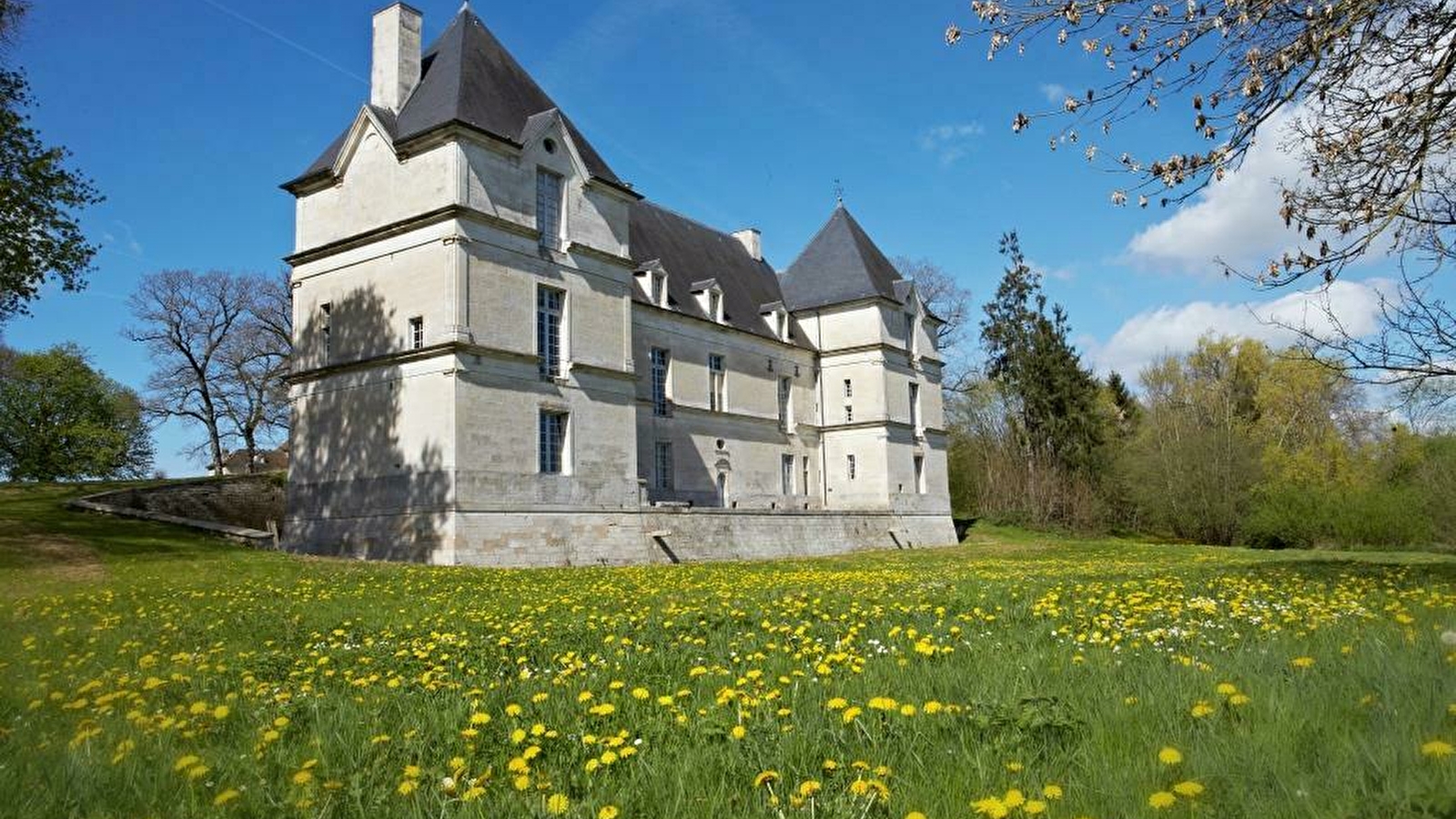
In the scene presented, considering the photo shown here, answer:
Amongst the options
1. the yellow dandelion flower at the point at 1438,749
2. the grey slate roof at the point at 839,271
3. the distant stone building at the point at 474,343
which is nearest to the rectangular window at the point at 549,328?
the distant stone building at the point at 474,343

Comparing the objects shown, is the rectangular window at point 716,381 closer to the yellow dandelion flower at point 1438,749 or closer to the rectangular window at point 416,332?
the rectangular window at point 416,332

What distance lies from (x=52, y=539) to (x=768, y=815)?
24.2 meters

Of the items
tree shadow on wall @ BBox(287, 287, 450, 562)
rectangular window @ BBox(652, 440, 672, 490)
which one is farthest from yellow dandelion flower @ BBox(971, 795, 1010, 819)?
rectangular window @ BBox(652, 440, 672, 490)

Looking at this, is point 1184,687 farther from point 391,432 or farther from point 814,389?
point 814,389

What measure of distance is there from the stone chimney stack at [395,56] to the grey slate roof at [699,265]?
1072cm

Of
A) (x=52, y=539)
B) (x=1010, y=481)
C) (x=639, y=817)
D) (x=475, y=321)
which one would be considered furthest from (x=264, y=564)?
(x=1010, y=481)

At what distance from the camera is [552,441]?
92.7 ft

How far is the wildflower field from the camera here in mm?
3555

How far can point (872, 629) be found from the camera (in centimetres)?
819

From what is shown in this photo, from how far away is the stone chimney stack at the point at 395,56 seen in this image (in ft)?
93.9

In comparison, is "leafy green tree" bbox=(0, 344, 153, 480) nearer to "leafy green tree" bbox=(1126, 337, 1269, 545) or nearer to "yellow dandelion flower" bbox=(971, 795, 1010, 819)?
"leafy green tree" bbox=(1126, 337, 1269, 545)

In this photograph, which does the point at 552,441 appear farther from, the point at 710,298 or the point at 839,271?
the point at 839,271

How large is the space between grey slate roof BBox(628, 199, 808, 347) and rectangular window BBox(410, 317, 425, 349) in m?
10.9

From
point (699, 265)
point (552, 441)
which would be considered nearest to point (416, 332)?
point (552, 441)
